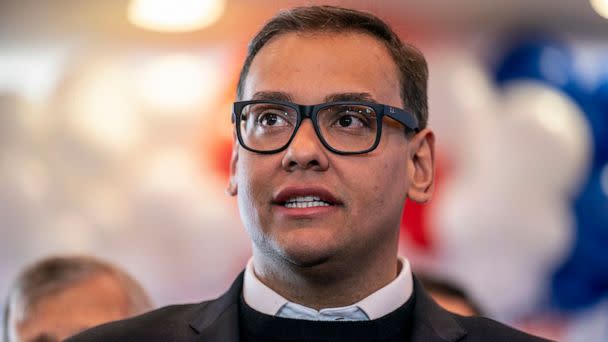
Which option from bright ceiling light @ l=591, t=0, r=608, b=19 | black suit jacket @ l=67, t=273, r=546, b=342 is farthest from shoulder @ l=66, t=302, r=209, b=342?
bright ceiling light @ l=591, t=0, r=608, b=19

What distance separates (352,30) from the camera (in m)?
2.23

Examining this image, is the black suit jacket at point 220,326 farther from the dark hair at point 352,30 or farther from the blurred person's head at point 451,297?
the blurred person's head at point 451,297

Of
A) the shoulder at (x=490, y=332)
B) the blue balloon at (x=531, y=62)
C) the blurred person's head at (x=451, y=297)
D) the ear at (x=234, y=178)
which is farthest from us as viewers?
the blue balloon at (x=531, y=62)

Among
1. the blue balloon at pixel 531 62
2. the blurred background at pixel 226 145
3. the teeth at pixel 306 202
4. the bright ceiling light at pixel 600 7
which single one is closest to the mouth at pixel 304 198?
the teeth at pixel 306 202

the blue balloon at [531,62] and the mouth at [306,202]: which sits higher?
the mouth at [306,202]

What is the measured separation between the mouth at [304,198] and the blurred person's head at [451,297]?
3.71ft

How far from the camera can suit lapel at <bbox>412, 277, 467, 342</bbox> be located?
2096 mm

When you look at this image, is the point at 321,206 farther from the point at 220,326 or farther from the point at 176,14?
the point at 176,14

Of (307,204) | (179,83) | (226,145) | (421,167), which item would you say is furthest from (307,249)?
(179,83)

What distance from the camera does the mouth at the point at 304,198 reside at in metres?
2.01

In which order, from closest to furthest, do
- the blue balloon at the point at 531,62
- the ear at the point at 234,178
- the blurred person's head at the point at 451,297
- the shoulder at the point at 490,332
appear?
the shoulder at the point at 490,332 < the ear at the point at 234,178 < the blurred person's head at the point at 451,297 < the blue balloon at the point at 531,62

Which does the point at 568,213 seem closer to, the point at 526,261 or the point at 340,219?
the point at 526,261

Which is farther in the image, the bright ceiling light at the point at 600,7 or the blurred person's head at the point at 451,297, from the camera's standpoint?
the bright ceiling light at the point at 600,7

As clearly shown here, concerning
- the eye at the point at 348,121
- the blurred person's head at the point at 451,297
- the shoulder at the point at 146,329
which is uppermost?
the eye at the point at 348,121
